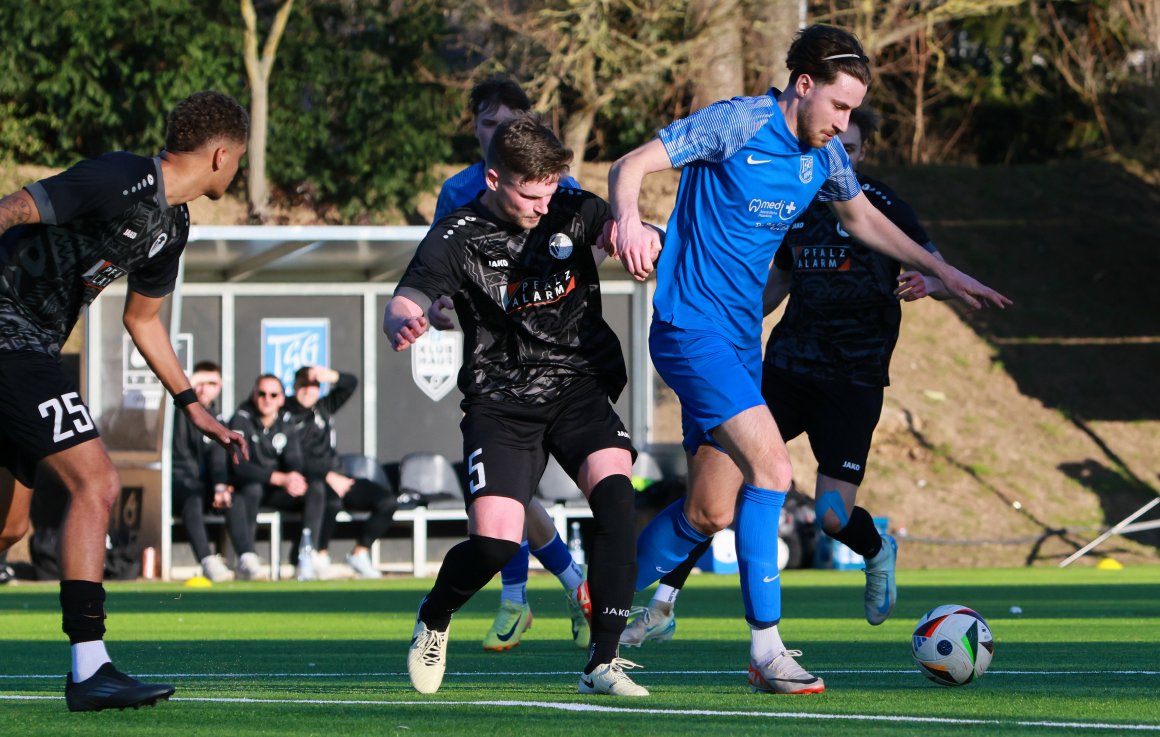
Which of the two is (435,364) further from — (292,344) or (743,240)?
(743,240)

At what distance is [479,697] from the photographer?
547 cm

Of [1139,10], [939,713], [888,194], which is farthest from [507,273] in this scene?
[1139,10]

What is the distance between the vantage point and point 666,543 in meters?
6.77

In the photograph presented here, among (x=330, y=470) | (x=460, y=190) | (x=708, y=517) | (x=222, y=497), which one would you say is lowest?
(x=222, y=497)

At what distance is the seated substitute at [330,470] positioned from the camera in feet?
52.9

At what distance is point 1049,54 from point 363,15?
42.0ft

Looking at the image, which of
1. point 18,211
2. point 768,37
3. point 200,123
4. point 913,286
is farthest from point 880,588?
point 768,37

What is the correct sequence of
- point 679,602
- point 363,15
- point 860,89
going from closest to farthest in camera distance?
point 860,89
point 679,602
point 363,15

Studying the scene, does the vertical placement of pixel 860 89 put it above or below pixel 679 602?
above

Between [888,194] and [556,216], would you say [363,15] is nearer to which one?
[888,194]

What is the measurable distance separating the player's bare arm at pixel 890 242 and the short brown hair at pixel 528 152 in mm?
1289

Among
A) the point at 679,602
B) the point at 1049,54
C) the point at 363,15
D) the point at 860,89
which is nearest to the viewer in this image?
the point at 860,89

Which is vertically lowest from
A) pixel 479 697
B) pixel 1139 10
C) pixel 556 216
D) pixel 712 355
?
pixel 479 697

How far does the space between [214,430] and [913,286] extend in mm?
2905
